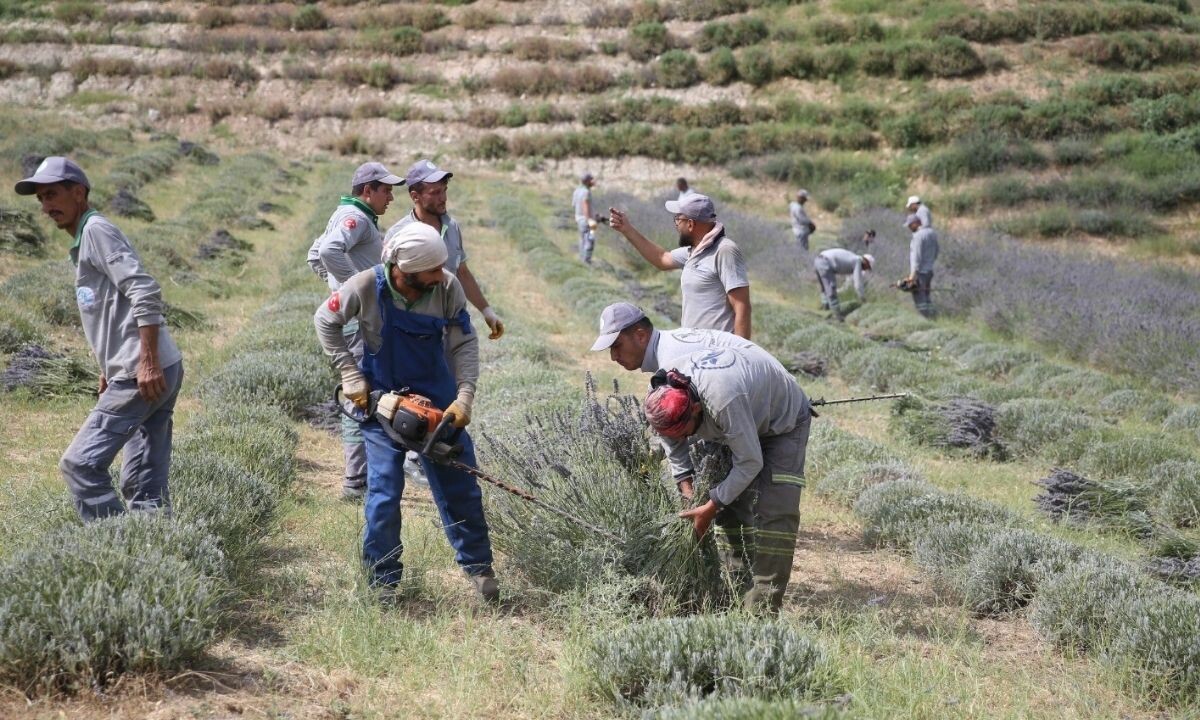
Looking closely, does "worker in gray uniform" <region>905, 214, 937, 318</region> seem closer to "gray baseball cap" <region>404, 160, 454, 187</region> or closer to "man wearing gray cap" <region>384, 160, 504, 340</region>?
"man wearing gray cap" <region>384, 160, 504, 340</region>

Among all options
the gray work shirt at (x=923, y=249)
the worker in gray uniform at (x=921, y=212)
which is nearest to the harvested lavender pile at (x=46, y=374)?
the gray work shirt at (x=923, y=249)

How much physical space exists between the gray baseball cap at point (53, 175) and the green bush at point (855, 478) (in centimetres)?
496

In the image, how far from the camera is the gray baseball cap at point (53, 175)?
3.92 meters

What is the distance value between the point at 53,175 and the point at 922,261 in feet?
41.2

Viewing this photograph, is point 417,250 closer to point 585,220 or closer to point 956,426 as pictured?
point 956,426

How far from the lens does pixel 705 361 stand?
399 cm

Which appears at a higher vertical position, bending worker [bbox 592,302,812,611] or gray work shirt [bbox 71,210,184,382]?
gray work shirt [bbox 71,210,184,382]

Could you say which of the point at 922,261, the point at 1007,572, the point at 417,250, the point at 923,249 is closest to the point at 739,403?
the point at 417,250

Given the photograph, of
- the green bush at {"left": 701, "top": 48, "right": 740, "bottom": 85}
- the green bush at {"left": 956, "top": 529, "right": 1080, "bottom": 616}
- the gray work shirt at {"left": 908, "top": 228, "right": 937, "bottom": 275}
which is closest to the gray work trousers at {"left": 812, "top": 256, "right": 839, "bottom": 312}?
the gray work shirt at {"left": 908, "top": 228, "right": 937, "bottom": 275}

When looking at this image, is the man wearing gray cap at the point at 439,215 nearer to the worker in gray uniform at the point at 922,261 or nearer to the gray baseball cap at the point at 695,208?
the gray baseball cap at the point at 695,208

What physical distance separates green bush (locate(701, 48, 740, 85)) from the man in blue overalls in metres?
37.2

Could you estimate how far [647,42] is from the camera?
41.8 meters

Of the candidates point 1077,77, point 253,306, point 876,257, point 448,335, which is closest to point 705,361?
point 448,335

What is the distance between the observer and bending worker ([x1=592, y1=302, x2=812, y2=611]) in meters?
3.91
